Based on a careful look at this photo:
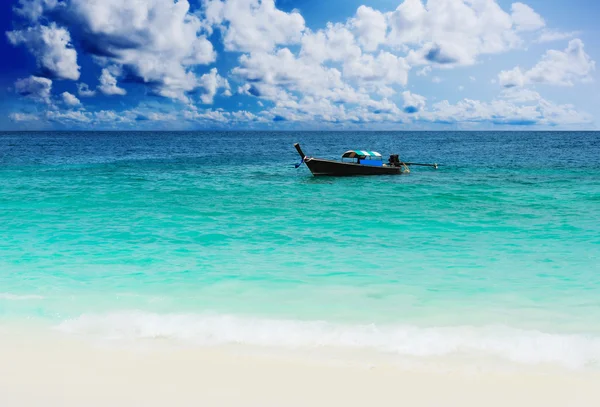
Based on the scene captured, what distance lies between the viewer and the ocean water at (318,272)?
27.5ft

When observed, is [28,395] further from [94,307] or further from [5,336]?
[94,307]

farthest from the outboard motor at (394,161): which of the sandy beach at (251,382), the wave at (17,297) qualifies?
the sandy beach at (251,382)

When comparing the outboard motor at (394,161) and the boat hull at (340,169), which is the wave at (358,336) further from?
the outboard motor at (394,161)

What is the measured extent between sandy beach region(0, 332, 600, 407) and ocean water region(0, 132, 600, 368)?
0.65 m

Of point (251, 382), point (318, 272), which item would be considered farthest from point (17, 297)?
point (318, 272)

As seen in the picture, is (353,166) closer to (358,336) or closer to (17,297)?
(17,297)

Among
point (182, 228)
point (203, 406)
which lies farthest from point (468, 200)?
A: point (203, 406)

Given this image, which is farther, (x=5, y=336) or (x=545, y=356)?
(x=5, y=336)

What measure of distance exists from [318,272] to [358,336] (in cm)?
423

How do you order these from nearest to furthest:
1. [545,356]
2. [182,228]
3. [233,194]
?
1. [545,356]
2. [182,228]
3. [233,194]

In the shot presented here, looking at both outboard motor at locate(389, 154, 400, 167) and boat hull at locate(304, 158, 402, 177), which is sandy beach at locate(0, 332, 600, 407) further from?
outboard motor at locate(389, 154, 400, 167)

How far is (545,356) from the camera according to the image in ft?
24.4

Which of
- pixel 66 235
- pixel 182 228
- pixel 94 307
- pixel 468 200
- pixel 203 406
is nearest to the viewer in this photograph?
pixel 203 406

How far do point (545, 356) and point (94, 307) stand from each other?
791 cm
